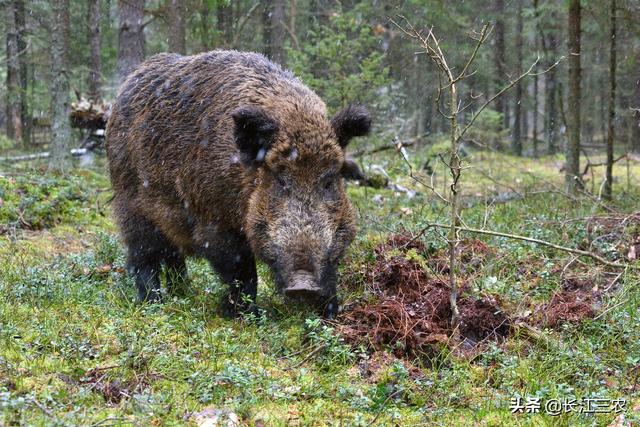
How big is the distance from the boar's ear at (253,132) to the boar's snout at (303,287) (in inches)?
46.3

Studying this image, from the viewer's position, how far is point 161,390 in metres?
3.87

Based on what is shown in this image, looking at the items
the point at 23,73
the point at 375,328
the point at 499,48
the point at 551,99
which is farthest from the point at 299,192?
the point at 551,99

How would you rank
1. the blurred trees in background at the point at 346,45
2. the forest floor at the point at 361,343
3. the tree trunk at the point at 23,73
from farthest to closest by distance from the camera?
the tree trunk at the point at 23,73, the blurred trees in background at the point at 346,45, the forest floor at the point at 361,343

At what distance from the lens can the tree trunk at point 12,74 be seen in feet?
60.0

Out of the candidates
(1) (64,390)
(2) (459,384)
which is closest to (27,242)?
(1) (64,390)

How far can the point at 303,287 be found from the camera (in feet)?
15.2

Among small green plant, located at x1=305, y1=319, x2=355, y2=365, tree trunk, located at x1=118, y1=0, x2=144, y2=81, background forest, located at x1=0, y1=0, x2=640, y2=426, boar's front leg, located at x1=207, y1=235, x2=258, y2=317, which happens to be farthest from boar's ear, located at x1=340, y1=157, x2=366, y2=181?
tree trunk, located at x1=118, y1=0, x2=144, y2=81


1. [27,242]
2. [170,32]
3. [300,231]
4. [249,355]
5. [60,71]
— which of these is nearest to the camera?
[249,355]

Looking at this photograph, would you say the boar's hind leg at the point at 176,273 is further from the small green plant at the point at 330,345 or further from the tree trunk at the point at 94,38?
the tree trunk at the point at 94,38

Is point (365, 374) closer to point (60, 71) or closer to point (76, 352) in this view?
point (76, 352)

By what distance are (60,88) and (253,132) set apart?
7715 millimetres

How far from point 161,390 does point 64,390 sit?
1.73 feet

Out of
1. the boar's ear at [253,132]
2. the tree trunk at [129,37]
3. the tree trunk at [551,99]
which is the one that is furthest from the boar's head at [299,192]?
the tree trunk at [551,99]

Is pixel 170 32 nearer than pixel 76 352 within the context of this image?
No
